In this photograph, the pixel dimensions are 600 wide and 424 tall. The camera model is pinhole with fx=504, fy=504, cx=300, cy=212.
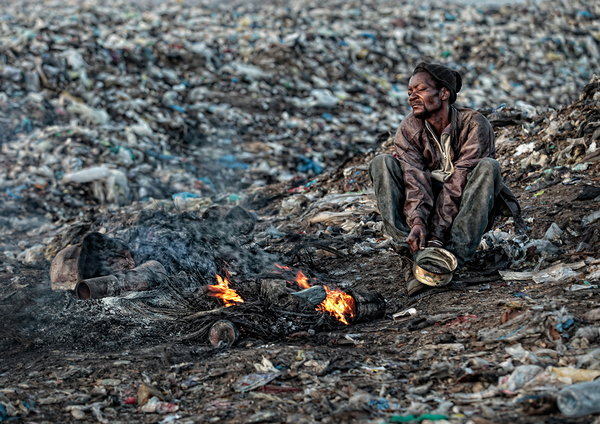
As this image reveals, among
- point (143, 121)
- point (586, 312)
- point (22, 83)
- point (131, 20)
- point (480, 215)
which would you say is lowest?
point (586, 312)

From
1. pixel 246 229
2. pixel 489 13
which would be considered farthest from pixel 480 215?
pixel 489 13

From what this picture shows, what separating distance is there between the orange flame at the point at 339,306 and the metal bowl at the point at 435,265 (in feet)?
1.44

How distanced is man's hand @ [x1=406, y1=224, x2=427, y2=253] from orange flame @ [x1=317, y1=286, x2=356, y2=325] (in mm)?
461

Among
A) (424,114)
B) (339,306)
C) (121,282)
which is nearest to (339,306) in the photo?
(339,306)

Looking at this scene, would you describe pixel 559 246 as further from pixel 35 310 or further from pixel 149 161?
pixel 149 161

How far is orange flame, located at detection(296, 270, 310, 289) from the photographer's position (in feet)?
9.80

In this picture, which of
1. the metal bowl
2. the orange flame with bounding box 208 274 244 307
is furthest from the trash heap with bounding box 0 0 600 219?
the metal bowl

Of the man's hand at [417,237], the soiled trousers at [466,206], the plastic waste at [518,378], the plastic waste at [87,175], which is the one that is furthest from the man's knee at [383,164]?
the plastic waste at [87,175]

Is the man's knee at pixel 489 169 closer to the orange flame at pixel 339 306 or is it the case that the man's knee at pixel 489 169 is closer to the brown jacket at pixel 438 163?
the brown jacket at pixel 438 163

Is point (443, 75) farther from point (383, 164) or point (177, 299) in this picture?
point (177, 299)

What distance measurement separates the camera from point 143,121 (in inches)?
315

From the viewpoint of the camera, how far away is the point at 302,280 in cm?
309

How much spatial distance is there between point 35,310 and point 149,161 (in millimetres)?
4471

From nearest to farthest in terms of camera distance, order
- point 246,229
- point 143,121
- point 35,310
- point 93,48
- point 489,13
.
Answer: point 35,310
point 246,229
point 143,121
point 93,48
point 489,13
